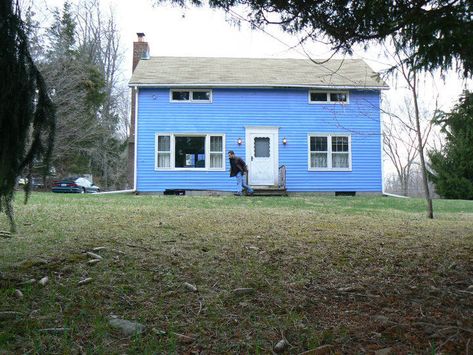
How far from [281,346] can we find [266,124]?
15.2m

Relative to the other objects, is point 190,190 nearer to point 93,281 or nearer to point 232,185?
point 232,185

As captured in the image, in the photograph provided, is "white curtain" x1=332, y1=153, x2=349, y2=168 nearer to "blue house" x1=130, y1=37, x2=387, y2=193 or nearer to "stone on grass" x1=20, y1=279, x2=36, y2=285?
"blue house" x1=130, y1=37, x2=387, y2=193

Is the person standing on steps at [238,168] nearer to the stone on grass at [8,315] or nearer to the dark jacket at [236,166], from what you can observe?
the dark jacket at [236,166]

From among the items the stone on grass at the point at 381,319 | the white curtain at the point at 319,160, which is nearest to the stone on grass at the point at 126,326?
the stone on grass at the point at 381,319

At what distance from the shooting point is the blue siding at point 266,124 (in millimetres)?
16906

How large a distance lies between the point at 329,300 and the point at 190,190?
14.0 metres

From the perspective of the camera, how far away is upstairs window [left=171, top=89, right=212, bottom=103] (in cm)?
1727

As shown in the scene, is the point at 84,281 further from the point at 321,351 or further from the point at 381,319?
the point at 381,319

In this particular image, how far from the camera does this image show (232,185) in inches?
671

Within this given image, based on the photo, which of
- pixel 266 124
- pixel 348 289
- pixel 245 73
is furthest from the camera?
pixel 245 73

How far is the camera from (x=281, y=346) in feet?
7.77

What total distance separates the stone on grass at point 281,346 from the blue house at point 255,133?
47.5 ft

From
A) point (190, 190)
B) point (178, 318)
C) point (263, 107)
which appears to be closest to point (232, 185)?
point (190, 190)

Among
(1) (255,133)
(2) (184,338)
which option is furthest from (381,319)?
(1) (255,133)
